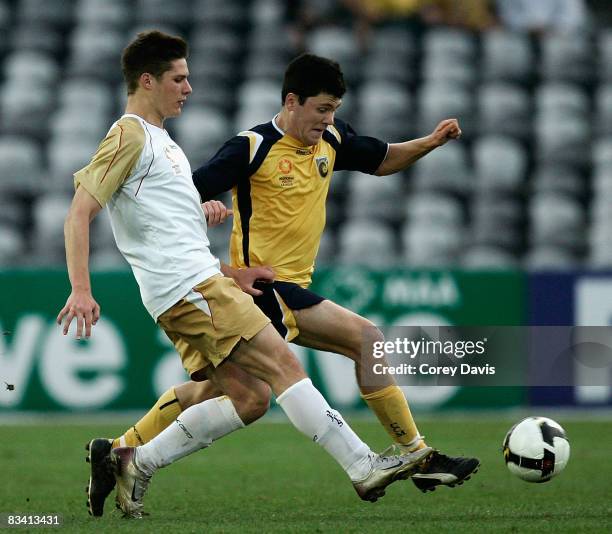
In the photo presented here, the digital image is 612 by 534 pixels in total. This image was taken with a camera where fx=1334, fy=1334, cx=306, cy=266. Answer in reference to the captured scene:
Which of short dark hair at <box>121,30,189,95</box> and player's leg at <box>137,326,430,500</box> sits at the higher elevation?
short dark hair at <box>121,30,189,95</box>

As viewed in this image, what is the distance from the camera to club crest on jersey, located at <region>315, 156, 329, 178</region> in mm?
6157

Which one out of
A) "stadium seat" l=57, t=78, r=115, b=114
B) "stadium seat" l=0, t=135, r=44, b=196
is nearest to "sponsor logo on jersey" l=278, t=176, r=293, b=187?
"stadium seat" l=0, t=135, r=44, b=196

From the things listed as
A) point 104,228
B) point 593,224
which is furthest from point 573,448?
point 104,228

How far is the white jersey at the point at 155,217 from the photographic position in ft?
17.7

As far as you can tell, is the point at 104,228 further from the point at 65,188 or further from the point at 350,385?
the point at 350,385

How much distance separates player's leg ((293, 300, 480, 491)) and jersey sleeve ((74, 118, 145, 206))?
1.10 meters

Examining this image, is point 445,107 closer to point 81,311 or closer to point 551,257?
point 551,257

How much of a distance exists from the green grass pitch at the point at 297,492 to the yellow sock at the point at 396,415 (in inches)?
12.1

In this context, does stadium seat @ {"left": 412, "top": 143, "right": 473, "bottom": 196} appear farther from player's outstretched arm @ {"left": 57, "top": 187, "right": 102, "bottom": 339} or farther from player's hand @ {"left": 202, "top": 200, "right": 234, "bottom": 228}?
player's outstretched arm @ {"left": 57, "top": 187, "right": 102, "bottom": 339}

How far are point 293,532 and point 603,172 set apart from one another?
9.97 meters

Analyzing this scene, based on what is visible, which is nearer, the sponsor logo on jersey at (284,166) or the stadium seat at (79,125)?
the sponsor logo on jersey at (284,166)

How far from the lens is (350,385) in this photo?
11.2 metres

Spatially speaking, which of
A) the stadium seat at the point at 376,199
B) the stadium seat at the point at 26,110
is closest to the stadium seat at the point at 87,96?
the stadium seat at the point at 26,110

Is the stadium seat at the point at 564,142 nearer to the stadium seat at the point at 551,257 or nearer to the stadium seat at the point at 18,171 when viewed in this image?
the stadium seat at the point at 551,257
